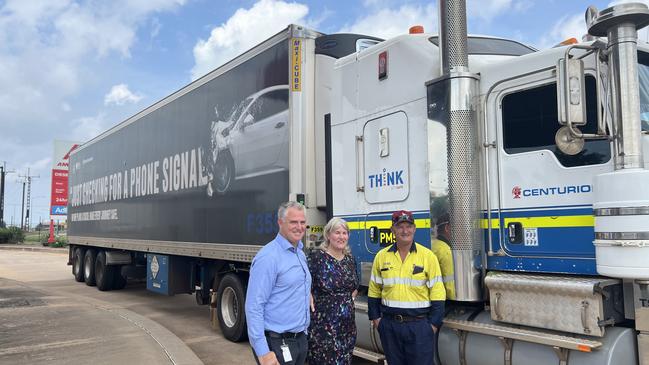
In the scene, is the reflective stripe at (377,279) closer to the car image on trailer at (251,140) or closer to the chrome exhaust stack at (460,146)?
the chrome exhaust stack at (460,146)

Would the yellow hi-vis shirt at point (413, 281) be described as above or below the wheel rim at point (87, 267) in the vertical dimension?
above

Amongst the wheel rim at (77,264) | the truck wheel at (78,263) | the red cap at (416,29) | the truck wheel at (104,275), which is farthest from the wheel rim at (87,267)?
the red cap at (416,29)

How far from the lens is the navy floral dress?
356cm

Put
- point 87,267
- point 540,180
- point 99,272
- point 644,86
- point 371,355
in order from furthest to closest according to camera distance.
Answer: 1. point 87,267
2. point 99,272
3. point 371,355
4. point 540,180
5. point 644,86

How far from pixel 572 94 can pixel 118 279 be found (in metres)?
12.3

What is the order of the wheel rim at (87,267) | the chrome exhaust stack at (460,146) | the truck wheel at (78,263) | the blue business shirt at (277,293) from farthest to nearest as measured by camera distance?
1. the truck wheel at (78,263)
2. the wheel rim at (87,267)
3. the chrome exhaust stack at (460,146)
4. the blue business shirt at (277,293)

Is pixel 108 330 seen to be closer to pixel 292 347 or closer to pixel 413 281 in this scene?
pixel 292 347

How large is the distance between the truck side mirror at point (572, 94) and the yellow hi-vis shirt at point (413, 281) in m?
1.31

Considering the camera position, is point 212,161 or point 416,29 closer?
point 416,29

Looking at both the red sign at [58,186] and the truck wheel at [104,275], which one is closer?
the truck wheel at [104,275]

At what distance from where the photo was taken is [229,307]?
7.43 m

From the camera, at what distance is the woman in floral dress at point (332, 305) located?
3568mm

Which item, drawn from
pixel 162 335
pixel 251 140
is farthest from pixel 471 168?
pixel 162 335

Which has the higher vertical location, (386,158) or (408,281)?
(386,158)
